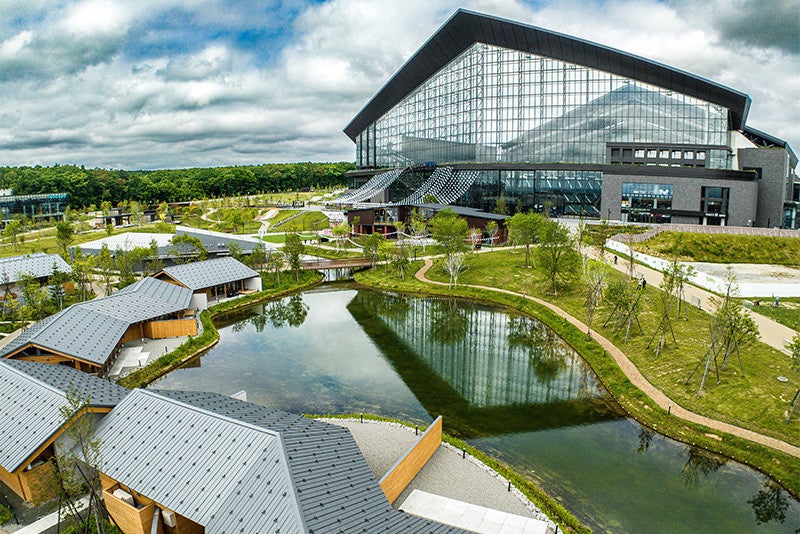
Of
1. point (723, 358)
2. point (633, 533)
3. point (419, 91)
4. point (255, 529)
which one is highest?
point (419, 91)

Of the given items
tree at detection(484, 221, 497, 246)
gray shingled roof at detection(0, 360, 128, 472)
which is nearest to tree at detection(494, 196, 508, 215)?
tree at detection(484, 221, 497, 246)

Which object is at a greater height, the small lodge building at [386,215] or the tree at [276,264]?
the small lodge building at [386,215]

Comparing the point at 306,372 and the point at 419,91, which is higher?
the point at 419,91

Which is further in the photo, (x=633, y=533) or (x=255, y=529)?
(x=633, y=533)

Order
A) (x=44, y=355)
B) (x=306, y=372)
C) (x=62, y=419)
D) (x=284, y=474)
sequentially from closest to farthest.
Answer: (x=284, y=474) < (x=62, y=419) < (x=44, y=355) < (x=306, y=372)

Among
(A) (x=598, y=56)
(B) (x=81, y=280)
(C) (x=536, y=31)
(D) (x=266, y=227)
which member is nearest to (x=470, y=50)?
(C) (x=536, y=31)

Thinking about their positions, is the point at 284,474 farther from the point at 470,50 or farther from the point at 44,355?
the point at 470,50

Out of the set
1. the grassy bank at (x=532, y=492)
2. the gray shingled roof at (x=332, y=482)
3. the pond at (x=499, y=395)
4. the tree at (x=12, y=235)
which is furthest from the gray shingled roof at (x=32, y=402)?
the tree at (x=12, y=235)

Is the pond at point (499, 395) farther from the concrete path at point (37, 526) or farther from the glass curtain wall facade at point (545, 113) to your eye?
the glass curtain wall facade at point (545, 113)
